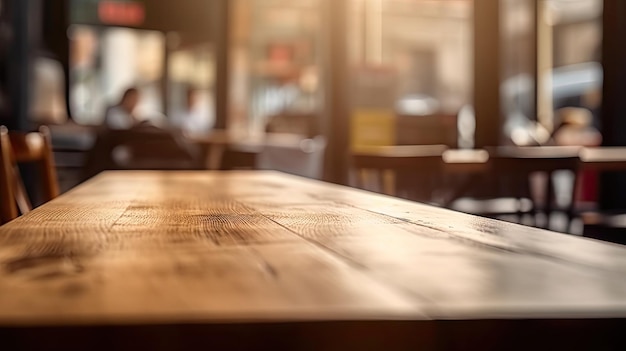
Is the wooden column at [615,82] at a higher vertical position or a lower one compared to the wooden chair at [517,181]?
higher

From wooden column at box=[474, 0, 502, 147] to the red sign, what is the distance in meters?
4.81

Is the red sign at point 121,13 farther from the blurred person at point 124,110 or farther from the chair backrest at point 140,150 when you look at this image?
the chair backrest at point 140,150

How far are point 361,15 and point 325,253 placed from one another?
34.6ft

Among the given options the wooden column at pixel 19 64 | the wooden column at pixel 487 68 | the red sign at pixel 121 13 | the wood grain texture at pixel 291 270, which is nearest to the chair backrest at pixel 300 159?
the wooden column at pixel 487 68

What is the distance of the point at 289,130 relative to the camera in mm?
7797

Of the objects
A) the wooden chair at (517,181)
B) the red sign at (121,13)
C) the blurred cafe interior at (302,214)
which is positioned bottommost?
the wooden chair at (517,181)

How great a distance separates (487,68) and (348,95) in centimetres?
104

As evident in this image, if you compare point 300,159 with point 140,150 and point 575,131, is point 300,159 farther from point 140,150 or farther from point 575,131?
point 575,131

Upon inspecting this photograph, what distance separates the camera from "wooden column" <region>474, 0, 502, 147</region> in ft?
18.8

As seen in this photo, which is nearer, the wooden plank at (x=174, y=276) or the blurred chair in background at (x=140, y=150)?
the wooden plank at (x=174, y=276)

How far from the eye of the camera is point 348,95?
18.4ft

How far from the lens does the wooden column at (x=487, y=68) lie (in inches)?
226

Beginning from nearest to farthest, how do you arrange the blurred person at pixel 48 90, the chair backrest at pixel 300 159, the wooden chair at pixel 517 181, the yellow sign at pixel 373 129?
the wooden chair at pixel 517 181
the chair backrest at pixel 300 159
the yellow sign at pixel 373 129
the blurred person at pixel 48 90

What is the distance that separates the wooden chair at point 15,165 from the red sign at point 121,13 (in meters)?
6.99
